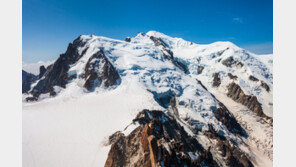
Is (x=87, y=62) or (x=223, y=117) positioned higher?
(x=87, y=62)

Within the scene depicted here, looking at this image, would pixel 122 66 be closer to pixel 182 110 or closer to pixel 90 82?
pixel 90 82

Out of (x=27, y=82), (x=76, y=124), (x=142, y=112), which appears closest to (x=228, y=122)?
(x=142, y=112)

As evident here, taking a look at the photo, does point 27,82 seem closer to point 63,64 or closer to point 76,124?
point 63,64

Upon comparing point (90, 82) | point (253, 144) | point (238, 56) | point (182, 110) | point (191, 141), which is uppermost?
point (238, 56)

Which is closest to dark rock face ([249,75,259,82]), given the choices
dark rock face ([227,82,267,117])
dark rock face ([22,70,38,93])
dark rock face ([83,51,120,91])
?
dark rock face ([227,82,267,117])

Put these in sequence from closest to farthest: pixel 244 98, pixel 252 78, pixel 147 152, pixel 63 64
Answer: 1. pixel 147 152
2. pixel 63 64
3. pixel 244 98
4. pixel 252 78

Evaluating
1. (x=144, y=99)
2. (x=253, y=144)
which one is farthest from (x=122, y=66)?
(x=253, y=144)

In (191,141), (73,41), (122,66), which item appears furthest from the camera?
(73,41)

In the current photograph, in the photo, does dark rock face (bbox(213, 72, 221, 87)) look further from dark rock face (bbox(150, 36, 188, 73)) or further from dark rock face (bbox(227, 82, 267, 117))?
dark rock face (bbox(150, 36, 188, 73))

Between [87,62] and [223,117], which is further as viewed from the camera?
[87,62]
